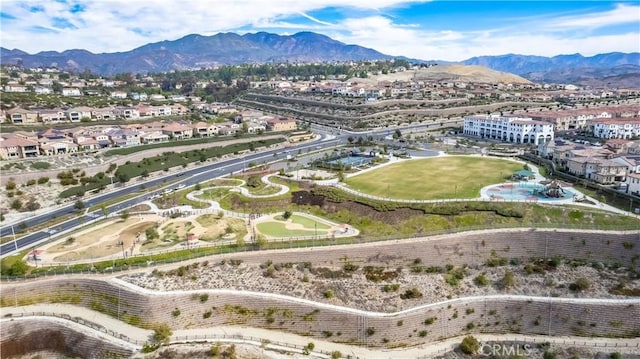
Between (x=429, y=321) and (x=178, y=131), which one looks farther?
(x=178, y=131)

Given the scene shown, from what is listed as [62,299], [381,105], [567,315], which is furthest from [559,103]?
[62,299]

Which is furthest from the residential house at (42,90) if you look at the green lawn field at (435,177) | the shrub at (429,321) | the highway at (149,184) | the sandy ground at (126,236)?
the shrub at (429,321)

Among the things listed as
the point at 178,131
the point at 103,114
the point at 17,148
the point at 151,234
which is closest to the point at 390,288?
the point at 151,234

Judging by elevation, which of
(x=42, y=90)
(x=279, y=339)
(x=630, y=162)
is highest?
(x=42, y=90)

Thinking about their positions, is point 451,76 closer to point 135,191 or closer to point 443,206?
point 443,206

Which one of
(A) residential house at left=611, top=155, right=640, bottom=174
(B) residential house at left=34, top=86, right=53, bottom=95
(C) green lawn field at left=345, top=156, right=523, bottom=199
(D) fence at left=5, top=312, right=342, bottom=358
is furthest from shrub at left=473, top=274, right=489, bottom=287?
(B) residential house at left=34, top=86, right=53, bottom=95

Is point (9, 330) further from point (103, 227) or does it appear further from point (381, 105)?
point (381, 105)
